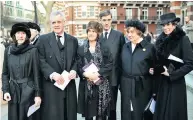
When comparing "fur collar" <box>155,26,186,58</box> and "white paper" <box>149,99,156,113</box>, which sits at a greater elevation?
"fur collar" <box>155,26,186,58</box>

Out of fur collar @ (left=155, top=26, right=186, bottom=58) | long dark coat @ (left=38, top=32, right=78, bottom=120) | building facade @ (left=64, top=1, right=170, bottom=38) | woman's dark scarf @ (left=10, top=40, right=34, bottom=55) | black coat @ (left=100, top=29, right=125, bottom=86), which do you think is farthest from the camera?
building facade @ (left=64, top=1, right=170, bottom=38)

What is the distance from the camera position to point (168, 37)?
4.41 m

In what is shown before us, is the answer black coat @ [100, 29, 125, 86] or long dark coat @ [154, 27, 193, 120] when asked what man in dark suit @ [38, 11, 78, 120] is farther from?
long dark coat @ [154, 27, 193, 120]

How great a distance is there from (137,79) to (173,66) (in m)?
0.61

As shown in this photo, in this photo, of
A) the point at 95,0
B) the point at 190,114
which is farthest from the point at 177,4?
the point at 190,114

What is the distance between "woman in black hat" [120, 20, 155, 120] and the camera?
15.1 feet

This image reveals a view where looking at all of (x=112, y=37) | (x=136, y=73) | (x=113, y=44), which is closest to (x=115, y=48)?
(x=113, y=44)

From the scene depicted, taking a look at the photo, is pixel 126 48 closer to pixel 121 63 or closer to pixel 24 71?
pixel 121 63

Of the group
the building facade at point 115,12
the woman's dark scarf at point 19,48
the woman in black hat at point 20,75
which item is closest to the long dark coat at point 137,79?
the woman in black hat at point 20,75

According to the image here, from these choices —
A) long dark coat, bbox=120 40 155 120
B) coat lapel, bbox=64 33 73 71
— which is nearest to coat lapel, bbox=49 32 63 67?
coat lapel, bbox=64 33 73 71

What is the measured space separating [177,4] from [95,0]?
19800 mm

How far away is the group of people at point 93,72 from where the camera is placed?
431 centimetres

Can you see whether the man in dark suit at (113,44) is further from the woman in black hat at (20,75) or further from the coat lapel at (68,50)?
the woman in black hat at (20,75)

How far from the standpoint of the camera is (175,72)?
14.0 feet
